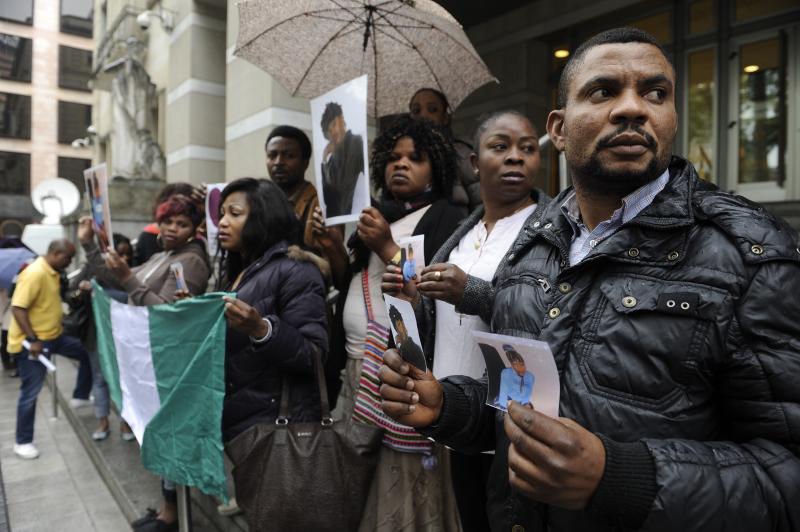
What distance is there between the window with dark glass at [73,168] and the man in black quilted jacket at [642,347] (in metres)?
39.2

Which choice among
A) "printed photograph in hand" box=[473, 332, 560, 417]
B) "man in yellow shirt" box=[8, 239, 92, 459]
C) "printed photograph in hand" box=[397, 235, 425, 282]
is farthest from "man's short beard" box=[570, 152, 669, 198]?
"man in yellow shirt" box=[8, 239, 92, 459]

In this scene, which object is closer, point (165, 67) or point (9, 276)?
point (9, 276)

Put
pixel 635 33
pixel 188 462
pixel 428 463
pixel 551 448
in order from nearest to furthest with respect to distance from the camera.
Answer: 1. pixel 551 448
2. pixel 635 33
3. pixel 428 463
4. pixel 188 462

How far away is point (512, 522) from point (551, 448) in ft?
1.69

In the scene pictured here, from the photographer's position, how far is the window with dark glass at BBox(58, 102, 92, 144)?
35.0 metres

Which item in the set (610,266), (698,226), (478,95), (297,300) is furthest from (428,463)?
(478,95)

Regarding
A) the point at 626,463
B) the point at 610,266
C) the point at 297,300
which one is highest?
the point at 610,266

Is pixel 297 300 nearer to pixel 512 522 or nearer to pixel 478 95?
pixel 512 522

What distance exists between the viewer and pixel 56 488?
4.65 metres

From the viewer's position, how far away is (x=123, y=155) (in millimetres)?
9922

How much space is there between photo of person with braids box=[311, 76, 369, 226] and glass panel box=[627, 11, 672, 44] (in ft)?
18.2

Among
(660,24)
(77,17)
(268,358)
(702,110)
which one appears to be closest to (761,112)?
(702,110)

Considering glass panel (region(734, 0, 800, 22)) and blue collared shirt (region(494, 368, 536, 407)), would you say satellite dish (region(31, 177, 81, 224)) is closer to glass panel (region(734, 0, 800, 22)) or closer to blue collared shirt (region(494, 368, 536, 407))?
glass panel (region(734, 0, 800, 22))

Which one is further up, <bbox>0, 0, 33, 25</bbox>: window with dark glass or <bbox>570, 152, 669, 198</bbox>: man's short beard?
<bbox>0, 0, 33, 25</bbox>: window with dark glass
